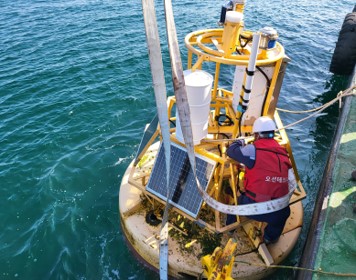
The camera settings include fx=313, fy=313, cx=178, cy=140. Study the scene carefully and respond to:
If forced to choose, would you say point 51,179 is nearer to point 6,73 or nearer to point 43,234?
point 43,234

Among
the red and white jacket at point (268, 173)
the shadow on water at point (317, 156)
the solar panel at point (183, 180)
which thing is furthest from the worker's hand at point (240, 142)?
the shadow on water at point (317, 156)

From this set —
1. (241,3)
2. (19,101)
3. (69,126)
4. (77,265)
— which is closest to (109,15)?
(19,101)

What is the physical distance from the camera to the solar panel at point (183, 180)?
5.64 meters

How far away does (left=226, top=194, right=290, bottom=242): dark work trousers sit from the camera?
5.46m

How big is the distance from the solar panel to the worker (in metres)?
0.62

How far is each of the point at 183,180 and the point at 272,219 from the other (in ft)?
5.66

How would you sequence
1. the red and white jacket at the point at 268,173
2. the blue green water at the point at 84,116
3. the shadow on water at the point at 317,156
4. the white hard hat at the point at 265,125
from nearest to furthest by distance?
the red and white jacket at the point at 268,173
the white hard hat at the point at 265,125
the shadow on water at the point at 317,156
the blue green water at the point at 84,116

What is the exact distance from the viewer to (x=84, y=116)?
10688 millimetres

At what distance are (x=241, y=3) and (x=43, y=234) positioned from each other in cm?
647

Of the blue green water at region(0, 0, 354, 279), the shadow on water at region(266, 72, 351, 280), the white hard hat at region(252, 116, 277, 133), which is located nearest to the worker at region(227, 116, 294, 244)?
the white hard hat at region(252, 116, 277, 133)

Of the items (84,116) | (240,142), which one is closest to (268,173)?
(240,142)

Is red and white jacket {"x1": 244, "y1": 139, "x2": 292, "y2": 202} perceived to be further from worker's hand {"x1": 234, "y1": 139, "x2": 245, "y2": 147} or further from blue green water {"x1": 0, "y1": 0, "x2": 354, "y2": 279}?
blue green water {"x1": 0, "y1": 0, "x2": 354, "y2": 279}

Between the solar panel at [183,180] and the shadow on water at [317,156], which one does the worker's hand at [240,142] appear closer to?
the solar panel at [183,180]

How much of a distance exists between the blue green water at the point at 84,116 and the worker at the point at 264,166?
219cm
